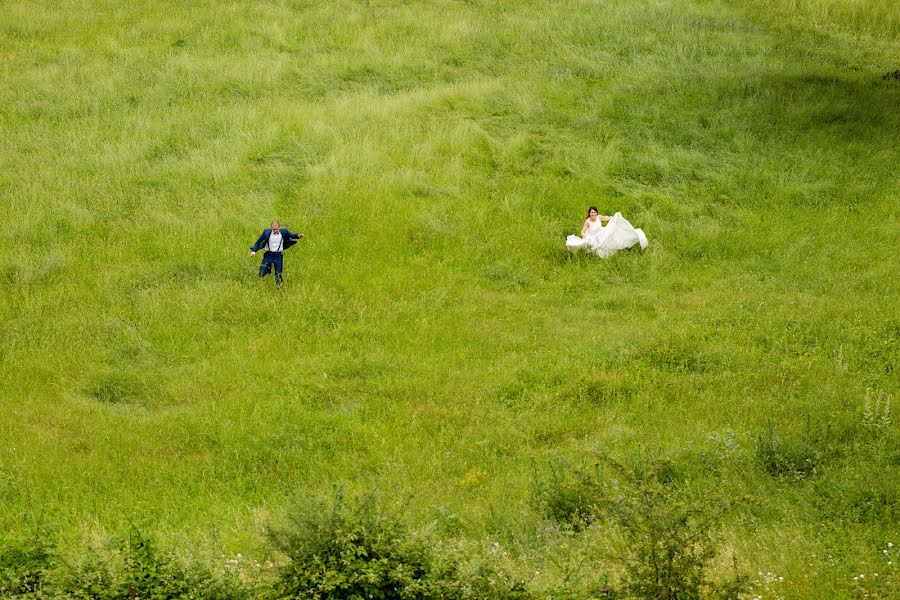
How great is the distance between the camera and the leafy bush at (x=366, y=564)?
27.7 feet

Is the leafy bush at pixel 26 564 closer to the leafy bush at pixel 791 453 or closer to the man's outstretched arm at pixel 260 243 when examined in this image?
the leafy bush at pixel 791 453

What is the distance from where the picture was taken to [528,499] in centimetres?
1141

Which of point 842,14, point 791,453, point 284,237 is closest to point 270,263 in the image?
point 284,237

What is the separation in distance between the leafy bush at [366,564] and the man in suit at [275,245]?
9.36 meters

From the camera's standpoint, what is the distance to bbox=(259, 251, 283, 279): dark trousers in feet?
59.0

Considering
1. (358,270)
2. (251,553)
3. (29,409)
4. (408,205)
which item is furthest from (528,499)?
(408,205)

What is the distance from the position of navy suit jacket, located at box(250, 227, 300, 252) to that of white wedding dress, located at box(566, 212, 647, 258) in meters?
5.42

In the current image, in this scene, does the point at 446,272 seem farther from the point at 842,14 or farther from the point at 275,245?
the point at 842,14

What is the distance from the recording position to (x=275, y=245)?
17.9 m

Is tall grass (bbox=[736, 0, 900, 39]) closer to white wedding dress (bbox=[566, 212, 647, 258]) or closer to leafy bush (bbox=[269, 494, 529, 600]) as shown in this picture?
white wedding dress (bbox=[566, 212, 647, 258])

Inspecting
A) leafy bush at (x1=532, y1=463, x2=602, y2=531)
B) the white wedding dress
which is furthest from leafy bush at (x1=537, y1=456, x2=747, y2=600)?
the white wedding dress

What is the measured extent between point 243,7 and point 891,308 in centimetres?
2348

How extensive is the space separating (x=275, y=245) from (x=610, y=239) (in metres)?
6.43

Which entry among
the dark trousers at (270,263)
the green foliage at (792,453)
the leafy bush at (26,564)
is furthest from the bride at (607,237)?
the leafy bush at (26,564)
